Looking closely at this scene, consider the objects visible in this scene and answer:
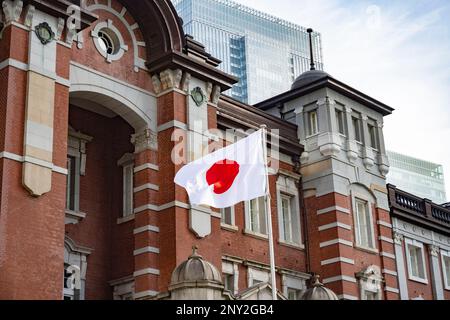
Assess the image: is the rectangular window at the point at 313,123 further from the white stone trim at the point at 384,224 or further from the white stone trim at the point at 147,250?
the white stone trim at the point at 147,250

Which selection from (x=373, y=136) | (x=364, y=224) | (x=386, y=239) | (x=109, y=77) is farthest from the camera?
(x=373, y=136)

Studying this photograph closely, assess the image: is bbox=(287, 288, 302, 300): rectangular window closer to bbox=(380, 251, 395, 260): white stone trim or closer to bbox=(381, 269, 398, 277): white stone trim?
bbox=(381, 269, 398, 277): white stone trim

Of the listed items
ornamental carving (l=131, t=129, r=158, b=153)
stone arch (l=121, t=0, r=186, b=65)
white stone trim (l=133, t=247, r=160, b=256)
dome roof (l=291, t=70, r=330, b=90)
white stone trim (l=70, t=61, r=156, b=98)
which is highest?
dome roof (l=291, t=70, r=330, b=90)

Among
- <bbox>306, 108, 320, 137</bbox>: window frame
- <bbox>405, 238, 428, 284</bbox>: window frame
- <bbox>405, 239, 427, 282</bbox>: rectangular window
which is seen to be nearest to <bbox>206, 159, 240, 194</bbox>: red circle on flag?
<bbox>306, 108, 320, 137</bbox>: window frame

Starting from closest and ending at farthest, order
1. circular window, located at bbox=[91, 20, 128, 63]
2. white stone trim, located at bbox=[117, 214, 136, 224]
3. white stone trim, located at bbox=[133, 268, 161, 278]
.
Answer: white stone trim, located at bbox=[133, 268, 161, 278] → circular window, located at bbox=[91, 20, 128, 63] → white stone trim, located at bbox=[117, 214, 136, 224]

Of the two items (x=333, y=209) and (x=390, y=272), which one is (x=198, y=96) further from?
(x=390, y=272)

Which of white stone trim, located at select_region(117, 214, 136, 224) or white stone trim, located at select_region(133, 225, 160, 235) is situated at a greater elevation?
white stone trim, located at select_region(117, 214, 136, 224)

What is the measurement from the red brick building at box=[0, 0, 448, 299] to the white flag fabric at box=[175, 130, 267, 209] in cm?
176

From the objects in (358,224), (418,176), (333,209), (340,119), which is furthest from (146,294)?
(418,176)

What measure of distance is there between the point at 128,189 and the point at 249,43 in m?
A: 103

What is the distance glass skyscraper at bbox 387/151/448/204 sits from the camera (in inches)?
5010

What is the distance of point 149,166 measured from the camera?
24.7 meters

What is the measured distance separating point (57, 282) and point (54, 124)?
3963 millimetres

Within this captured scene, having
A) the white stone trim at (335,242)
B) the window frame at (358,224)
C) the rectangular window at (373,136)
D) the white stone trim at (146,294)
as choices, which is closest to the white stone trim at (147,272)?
the white stone trim at (146,294)
